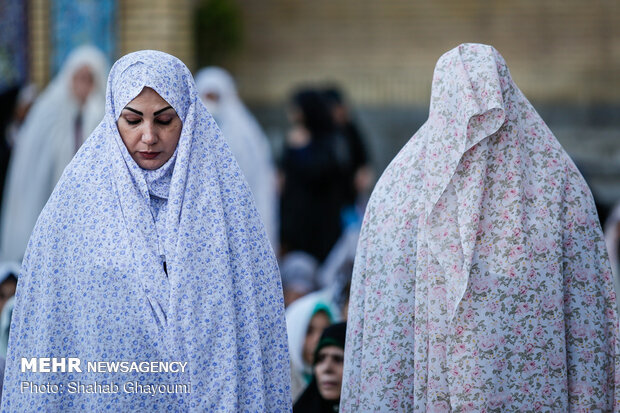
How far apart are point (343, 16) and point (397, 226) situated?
10.4m

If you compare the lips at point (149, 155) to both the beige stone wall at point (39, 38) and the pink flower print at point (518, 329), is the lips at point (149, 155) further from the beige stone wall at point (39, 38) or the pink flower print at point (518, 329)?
the beige stone wall at point (39, 38)

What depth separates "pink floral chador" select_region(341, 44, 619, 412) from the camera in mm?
3797

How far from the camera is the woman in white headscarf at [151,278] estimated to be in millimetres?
3531

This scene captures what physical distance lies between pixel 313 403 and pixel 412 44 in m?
9.67

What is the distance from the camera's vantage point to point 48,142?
798cm

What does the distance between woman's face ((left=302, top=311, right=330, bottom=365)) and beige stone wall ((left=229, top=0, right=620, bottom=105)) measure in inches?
324

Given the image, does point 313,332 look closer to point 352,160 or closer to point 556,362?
point 556,362

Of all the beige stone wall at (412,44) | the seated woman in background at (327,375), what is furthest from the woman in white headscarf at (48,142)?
the beige stone wall at (412,44)

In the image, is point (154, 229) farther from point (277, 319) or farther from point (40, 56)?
point (40, 56)

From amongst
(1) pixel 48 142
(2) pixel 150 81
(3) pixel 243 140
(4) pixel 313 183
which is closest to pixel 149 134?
(2) pixel 150 81

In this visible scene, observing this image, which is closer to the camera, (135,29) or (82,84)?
(82,84)

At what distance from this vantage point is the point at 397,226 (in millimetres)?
3936

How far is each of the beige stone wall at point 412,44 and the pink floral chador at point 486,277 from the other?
31.8ft

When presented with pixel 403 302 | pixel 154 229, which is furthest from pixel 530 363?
pixel 154 229
